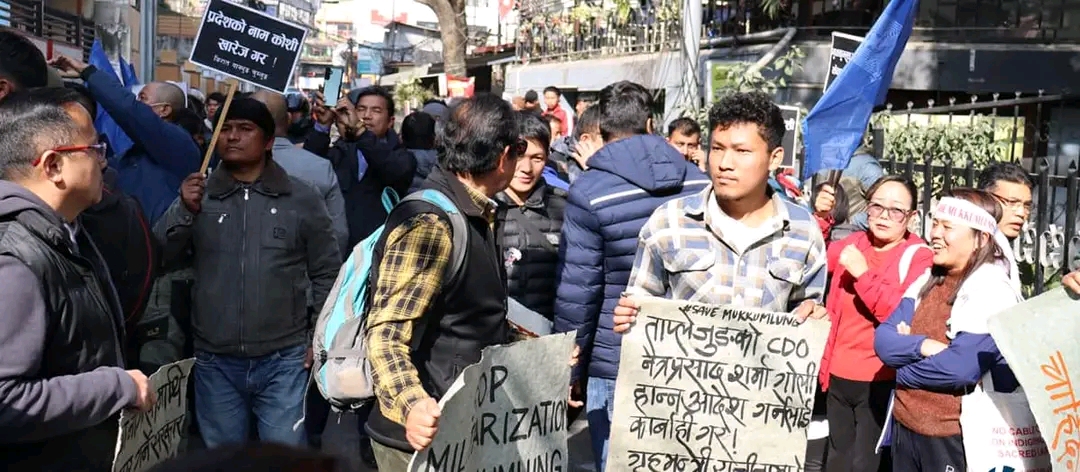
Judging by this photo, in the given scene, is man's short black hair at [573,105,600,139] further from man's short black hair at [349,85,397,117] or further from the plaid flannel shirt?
the plaid flannel shirt

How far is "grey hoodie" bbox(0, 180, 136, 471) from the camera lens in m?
2.99

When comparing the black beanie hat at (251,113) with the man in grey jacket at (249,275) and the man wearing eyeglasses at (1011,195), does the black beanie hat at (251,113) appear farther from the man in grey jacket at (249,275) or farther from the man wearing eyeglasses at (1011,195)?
the man wearing eyeglasses at (1011,195)

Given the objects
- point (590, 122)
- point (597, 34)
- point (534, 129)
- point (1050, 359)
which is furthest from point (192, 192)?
point (597, 34)

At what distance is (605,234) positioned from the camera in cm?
510

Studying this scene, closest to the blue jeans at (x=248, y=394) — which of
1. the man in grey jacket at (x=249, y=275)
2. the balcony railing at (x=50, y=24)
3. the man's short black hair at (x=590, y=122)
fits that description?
the man in grey jacket at (x=249, y=275)

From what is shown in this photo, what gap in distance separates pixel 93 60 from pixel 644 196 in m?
6.10

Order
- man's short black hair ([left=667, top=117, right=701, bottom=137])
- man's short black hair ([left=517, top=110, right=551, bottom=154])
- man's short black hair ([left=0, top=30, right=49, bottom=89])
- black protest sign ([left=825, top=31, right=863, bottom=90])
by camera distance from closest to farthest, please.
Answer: man's short black hair ([left=0, top=30, right=49, bottom=89]) < man's short black hair ([left=517, top=110, right=551, bottom=154]) < man's short black hair ([left=667, top=117, right=701, bottom=137]) < black protest sign ([left=825, top=31, right=863, bottom=90])

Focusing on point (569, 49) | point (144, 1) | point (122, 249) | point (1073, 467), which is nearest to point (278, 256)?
point (122, 249)

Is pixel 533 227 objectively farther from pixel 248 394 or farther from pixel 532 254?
pixel 248 394

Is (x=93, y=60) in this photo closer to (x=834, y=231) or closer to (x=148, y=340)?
(x=148, y=340)

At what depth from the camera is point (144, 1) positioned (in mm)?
20578

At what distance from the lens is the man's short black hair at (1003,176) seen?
612cm

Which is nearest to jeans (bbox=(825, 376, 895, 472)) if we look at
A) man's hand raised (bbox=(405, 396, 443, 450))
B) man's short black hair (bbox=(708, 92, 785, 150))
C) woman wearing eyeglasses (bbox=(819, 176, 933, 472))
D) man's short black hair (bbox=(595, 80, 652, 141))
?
woman wearing eyeglasses (bbox=(819, 176, 933, 472))

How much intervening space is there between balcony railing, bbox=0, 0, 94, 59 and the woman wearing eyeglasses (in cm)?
1619
